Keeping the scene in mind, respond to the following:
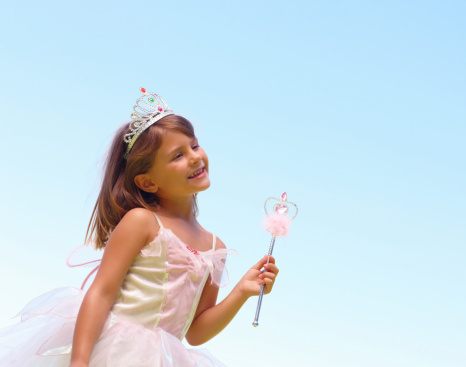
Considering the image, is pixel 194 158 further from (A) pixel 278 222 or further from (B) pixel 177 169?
(A) pixel 278 222

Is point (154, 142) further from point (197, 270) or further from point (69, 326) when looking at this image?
point (69, 326)

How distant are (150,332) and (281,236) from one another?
2.20 ft

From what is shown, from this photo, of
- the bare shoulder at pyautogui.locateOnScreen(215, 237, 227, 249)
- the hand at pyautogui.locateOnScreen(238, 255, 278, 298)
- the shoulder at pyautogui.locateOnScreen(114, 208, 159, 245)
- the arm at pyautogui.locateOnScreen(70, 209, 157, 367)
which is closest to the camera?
the arm at pyautogui.locateOnScreen(70, 209, 157, 367)

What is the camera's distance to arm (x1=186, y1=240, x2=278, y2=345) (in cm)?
266

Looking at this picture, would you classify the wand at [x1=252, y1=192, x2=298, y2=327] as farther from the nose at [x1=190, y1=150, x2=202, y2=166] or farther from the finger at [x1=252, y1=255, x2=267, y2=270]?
the nose at [x1=190, y1=150, x2=202, y2=166]

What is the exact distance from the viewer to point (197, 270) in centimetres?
262

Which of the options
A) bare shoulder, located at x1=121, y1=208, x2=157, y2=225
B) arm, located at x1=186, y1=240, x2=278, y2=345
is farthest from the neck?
arm, located at x1=186, y1=240, x2=278, y2=345

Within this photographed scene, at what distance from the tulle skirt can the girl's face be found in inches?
→ 21.5

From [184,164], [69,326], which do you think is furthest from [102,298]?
[184,164]

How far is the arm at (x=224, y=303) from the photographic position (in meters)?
2.66

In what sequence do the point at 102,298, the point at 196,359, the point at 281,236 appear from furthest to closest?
1. the point at 281,236
2. the point at 196,359
3. the point at 102,298

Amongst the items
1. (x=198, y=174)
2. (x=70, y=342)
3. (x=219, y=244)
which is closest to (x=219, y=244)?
(x=219, y=244)

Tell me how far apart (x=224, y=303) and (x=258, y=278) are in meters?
0.18

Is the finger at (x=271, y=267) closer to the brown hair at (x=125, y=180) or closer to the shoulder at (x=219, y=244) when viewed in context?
the shoulder at (x=219, y=244)
